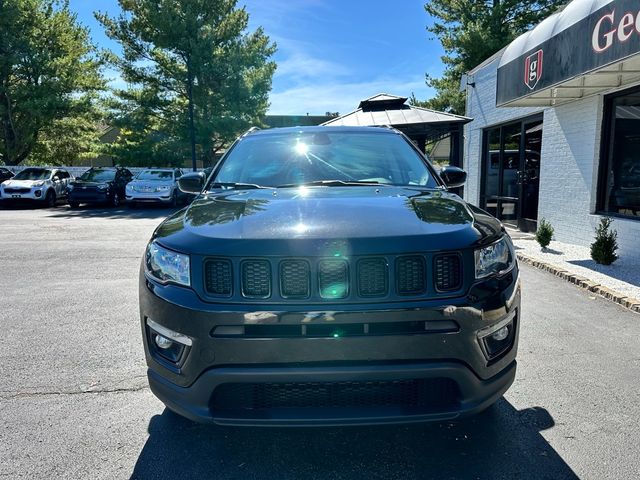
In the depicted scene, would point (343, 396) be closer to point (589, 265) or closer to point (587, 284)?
point (587, 284)

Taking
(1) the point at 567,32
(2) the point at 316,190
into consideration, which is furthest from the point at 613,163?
(2) the point at 316,190

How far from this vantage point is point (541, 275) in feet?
21.1

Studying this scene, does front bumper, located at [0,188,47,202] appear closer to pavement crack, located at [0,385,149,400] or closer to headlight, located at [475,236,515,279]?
pavement crack, located at [0,385,149,400]

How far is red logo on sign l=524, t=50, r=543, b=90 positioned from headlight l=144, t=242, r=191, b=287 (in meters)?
7.10

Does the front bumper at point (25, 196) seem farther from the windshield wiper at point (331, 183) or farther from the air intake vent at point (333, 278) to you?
the air intake vent at point (333, 278)

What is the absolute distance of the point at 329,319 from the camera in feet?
6.33

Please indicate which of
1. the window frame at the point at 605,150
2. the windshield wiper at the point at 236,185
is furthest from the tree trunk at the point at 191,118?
the windshield wiper at the point at 236,185

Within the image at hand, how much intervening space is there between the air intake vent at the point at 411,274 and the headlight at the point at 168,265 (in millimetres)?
928

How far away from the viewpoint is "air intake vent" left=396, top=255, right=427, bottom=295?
6.53 feet

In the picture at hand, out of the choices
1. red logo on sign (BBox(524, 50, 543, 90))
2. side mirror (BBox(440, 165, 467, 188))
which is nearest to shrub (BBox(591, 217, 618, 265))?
red logo on sign (BBox(524, 50, 543, 90))

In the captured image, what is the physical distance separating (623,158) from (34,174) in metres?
20.2

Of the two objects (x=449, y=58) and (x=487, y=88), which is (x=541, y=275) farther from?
(x=449, y=58)

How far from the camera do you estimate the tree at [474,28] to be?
2083cm

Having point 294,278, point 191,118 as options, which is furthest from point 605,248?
point 191,118
